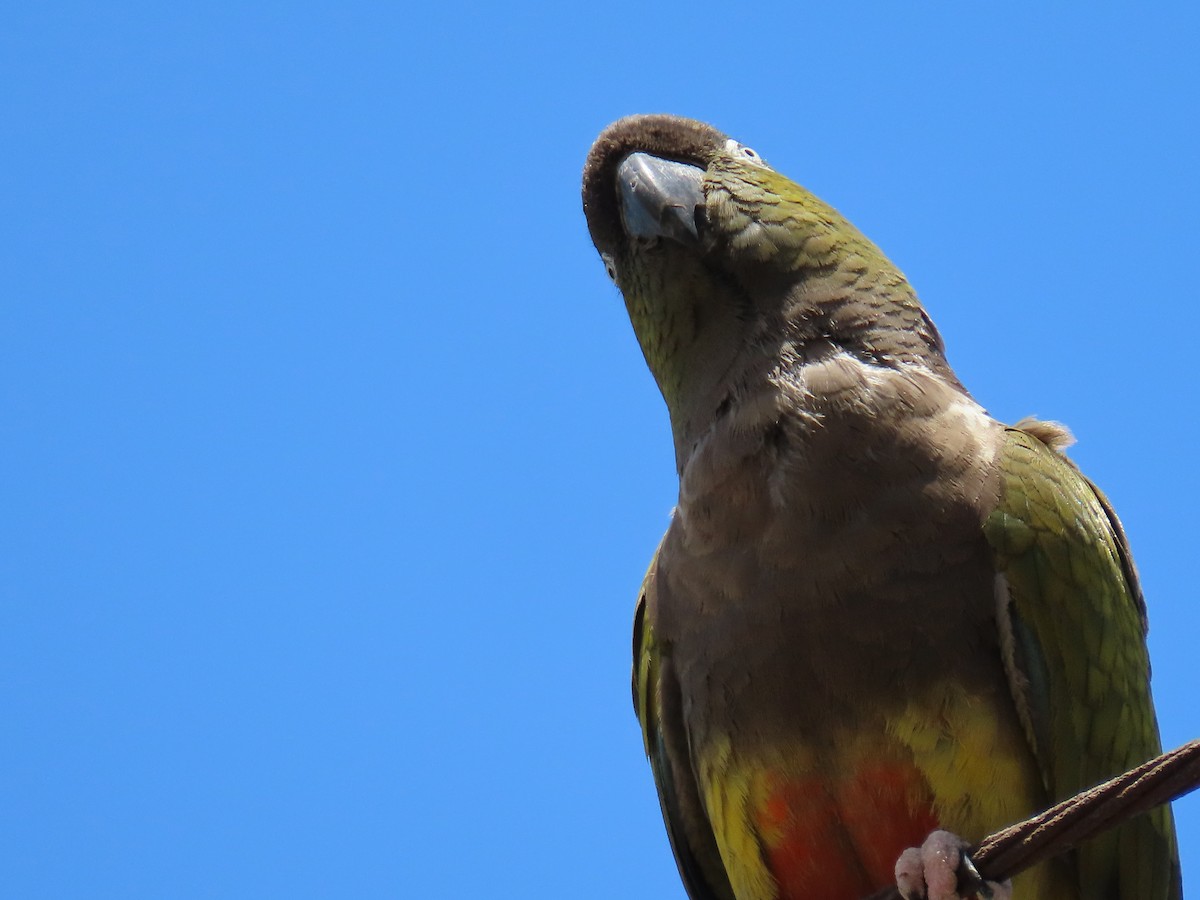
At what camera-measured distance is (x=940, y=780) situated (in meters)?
3.38

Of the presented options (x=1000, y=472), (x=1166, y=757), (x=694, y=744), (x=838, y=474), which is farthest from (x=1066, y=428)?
(x=1166, y=757)

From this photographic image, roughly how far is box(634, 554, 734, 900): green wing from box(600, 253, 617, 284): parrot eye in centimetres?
106

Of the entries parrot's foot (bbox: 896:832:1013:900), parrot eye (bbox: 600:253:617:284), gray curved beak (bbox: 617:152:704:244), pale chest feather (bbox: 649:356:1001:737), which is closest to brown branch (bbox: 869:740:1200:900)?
parrot's foot (bbox: 896:832:1013:900)

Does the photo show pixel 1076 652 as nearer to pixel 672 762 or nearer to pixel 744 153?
pixel 672 762

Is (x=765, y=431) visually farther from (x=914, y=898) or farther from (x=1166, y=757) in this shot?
(x=1166, y=757)

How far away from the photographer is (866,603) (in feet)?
11.4

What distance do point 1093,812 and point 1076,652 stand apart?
134cm

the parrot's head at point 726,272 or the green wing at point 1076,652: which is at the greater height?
the parrot's head at point 726,272

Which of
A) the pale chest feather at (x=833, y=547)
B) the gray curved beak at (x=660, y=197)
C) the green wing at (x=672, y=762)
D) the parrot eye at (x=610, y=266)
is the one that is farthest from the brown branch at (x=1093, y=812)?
the parrot eye at (x=610, y=266)

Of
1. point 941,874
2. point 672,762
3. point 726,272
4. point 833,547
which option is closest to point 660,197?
point 726,272

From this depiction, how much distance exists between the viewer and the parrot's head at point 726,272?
3.99 m

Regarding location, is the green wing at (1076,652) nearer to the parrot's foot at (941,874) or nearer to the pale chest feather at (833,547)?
the pale chest feather at (833,547)

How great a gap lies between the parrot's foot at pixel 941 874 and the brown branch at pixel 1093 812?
0.39m

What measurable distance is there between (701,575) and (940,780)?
0.88m
